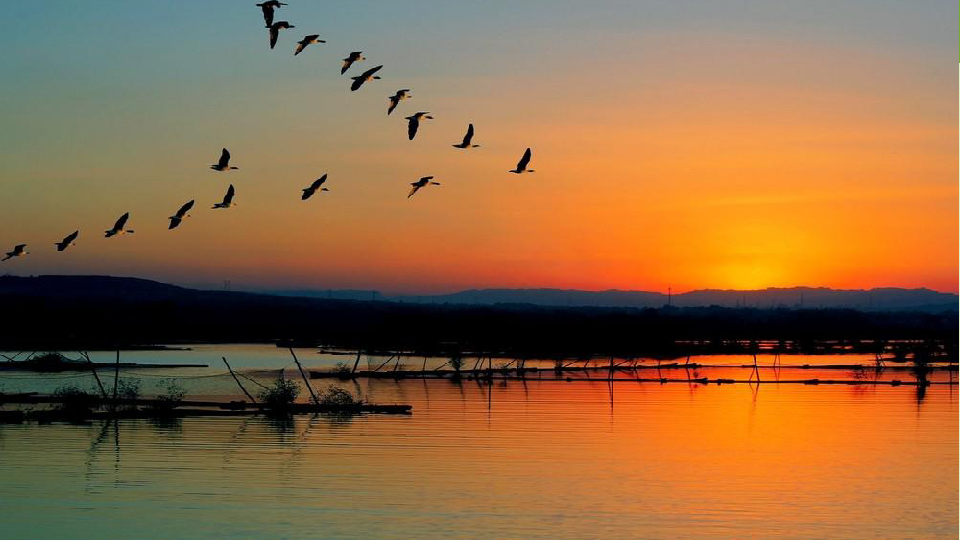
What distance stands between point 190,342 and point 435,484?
101500 millimetres

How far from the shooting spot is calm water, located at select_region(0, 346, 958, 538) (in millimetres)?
27469

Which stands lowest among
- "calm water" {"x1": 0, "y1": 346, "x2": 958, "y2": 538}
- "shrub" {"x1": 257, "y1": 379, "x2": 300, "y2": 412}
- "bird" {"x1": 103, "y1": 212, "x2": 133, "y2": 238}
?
"calm water" {"x1": 0, "y1": 346, "x2": 958, "y2": 538}

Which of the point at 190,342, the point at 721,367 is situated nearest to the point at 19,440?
the point at 721,367

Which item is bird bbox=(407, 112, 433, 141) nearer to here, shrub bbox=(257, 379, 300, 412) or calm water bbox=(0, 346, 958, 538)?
calm water bbox=(0, 346, 958, 538)

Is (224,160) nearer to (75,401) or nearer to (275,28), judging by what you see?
(275,28)

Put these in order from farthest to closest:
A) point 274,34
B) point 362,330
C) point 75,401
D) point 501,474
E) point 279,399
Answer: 1. point 362,330
2. point 279,399
3. point 75,401
4. point 501,474
5. point 274,34

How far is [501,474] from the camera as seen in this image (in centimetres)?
3434

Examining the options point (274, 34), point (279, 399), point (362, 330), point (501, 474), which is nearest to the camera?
point (274, 34)

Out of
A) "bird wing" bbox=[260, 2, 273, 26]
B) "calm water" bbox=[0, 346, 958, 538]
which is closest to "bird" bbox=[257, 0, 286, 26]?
"bird wing" bbox=[260, 2, 273, 26]

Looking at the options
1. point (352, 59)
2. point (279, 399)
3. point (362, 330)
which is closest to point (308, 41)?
point (352, 59)

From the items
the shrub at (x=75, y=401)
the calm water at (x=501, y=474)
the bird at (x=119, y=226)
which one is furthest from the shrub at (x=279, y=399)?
the bird at (x=119, y=226)

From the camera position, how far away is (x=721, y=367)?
273ft

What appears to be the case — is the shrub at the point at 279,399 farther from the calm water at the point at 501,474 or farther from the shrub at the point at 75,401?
the shrub at the point at 75,401

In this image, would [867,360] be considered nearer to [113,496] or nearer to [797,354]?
[797,354]
